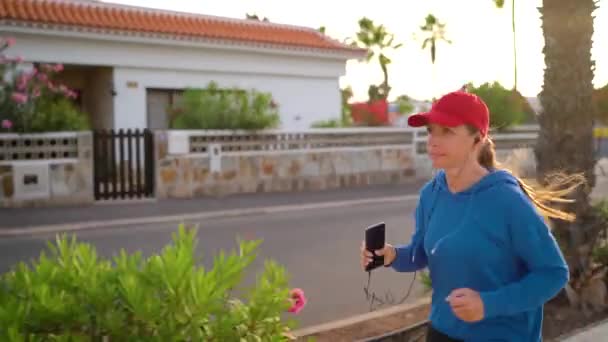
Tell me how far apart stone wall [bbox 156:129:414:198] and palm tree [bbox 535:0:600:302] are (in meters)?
9.82

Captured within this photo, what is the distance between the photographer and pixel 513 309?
2420mm

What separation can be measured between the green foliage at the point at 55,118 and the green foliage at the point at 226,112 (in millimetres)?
2690

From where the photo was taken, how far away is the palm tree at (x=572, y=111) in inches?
235

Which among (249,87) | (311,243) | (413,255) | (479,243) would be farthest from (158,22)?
(479,243)

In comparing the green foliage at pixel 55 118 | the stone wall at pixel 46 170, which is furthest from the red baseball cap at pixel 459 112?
the green foliage at pixel 55 118

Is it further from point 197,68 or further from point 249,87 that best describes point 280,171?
point 249,87

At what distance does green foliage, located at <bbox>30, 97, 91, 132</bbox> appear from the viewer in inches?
523

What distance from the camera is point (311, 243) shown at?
33.1ft

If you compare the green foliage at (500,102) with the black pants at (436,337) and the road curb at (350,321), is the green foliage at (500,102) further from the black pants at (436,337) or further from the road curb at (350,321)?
the black pants at (436,337)

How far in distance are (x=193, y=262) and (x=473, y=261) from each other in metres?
1.06

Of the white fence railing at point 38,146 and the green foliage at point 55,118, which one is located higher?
the green foliage at point 55,118

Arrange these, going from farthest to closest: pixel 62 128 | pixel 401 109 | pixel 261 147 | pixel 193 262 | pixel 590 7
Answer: pixel 401 109 → pixel 261 147 → pixel 62 128 → pixel 590 7 → pixel 193 262

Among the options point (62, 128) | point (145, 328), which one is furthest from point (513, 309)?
point (62, 128)

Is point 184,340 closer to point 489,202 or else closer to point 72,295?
point 72,295
